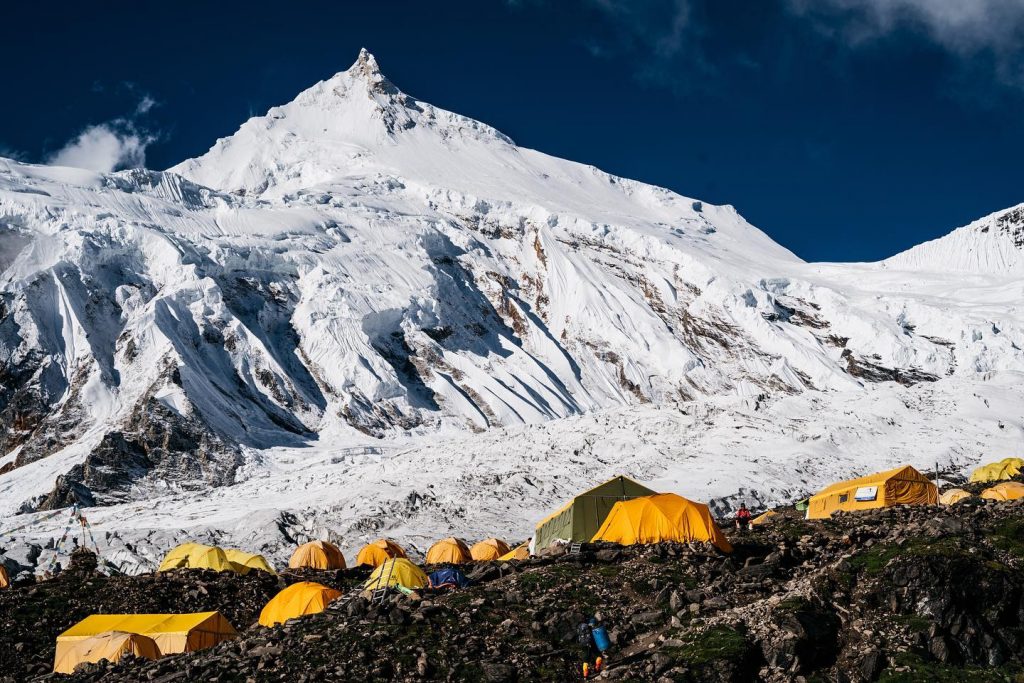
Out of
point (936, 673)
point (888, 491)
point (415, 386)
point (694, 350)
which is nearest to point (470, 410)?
point (415, 386)

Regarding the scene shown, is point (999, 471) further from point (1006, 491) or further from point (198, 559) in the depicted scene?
point (198, 559)

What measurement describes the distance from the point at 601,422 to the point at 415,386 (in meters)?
40.1

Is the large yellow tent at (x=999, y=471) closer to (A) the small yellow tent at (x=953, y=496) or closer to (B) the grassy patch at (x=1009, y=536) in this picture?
(A) the small yellow tent at (x=953, y=496)

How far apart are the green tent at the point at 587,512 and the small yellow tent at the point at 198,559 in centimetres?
1236

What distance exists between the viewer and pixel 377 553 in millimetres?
34500

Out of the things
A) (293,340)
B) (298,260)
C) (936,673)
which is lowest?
(936,673)

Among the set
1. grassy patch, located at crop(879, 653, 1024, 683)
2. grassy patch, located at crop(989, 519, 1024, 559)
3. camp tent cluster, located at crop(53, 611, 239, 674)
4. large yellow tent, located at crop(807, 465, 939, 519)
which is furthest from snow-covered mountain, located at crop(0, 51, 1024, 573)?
grassy patch, located at crop(879, 653, 1024, 683)

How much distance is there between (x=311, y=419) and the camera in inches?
3204

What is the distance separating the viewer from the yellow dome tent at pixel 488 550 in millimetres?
35219

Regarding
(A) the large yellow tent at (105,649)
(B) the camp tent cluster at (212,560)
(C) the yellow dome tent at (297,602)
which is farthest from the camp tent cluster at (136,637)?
(B) the camp tent cluster at (212,560)

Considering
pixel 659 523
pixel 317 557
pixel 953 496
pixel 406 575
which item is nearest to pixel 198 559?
pixel 317 557

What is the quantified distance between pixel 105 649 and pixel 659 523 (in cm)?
1476

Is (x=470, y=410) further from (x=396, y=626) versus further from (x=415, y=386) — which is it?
(x=396, y=626)

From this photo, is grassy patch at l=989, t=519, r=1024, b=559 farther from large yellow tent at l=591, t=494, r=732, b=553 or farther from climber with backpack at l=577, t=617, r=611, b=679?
climber with backpack at l=577, t=617, r=611, b=679
